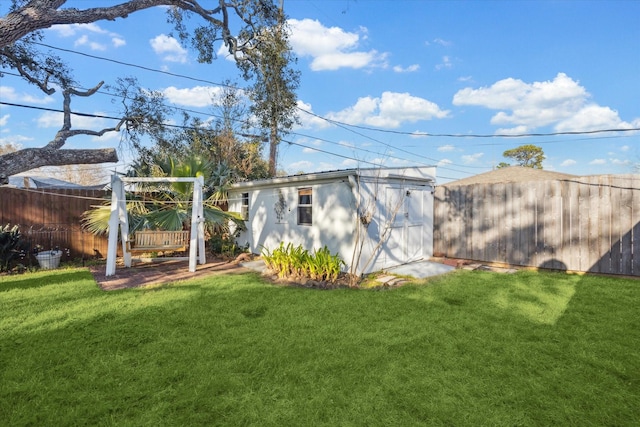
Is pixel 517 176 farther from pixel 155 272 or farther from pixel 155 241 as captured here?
pixel 155 272

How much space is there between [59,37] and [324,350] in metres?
11.2

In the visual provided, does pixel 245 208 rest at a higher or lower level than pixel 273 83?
lower

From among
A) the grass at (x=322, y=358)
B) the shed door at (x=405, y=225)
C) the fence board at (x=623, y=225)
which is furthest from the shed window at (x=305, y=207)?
the fence board at (x=623, y=225)

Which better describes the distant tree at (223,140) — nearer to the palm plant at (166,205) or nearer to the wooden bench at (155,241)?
the palm plant at (166,205)

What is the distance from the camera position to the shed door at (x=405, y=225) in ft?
24.9

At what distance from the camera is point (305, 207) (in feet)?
26.5

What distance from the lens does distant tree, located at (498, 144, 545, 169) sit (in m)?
33.1

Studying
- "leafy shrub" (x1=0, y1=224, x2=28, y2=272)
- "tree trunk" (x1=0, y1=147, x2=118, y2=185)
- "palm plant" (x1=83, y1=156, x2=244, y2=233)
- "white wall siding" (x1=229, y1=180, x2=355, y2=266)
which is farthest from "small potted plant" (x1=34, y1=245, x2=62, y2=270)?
"white wall siding" (x1=229, y1=180, x2=355, y2=266)

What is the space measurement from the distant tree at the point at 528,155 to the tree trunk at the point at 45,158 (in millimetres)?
37296

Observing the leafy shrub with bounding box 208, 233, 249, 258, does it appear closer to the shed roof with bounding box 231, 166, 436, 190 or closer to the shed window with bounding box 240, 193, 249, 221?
the shed window with bounding box 240, 193, 249, 221

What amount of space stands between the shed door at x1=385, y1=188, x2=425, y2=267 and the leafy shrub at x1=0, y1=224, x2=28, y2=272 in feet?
27.5

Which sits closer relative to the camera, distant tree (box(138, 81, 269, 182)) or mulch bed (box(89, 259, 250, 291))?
mulch bed (box(89, 259, 250, 291))

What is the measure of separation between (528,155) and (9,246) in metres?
39.8

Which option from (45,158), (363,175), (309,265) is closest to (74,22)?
(45,158)
